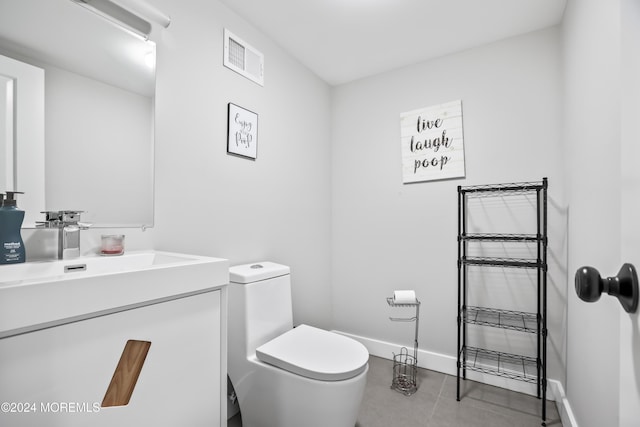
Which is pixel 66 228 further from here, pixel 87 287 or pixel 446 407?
pixel 446 407

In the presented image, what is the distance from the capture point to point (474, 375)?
2100mm

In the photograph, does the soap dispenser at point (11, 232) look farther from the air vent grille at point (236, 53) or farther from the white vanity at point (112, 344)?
the air vent grille at point (236, 53)

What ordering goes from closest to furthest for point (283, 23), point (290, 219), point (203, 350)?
1. point (203, 350)
2. point (283, 23)
3. point (290, 219)

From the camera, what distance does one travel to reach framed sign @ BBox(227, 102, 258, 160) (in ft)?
5.81

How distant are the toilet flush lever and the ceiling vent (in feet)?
6.03

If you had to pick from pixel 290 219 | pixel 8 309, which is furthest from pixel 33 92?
pixel 290 219

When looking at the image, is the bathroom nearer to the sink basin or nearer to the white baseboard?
the white baseboard

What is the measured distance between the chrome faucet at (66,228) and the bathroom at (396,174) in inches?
2.7

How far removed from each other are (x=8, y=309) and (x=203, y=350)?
572 mm

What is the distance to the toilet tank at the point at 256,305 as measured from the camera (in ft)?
4.95

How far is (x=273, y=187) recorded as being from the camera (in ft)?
6.91

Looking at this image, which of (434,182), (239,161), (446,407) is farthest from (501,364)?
(239,161)

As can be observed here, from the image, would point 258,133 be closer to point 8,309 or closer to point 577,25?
point 8,309

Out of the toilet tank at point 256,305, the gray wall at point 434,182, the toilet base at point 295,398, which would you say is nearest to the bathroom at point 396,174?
the gray wall at point 434,182
